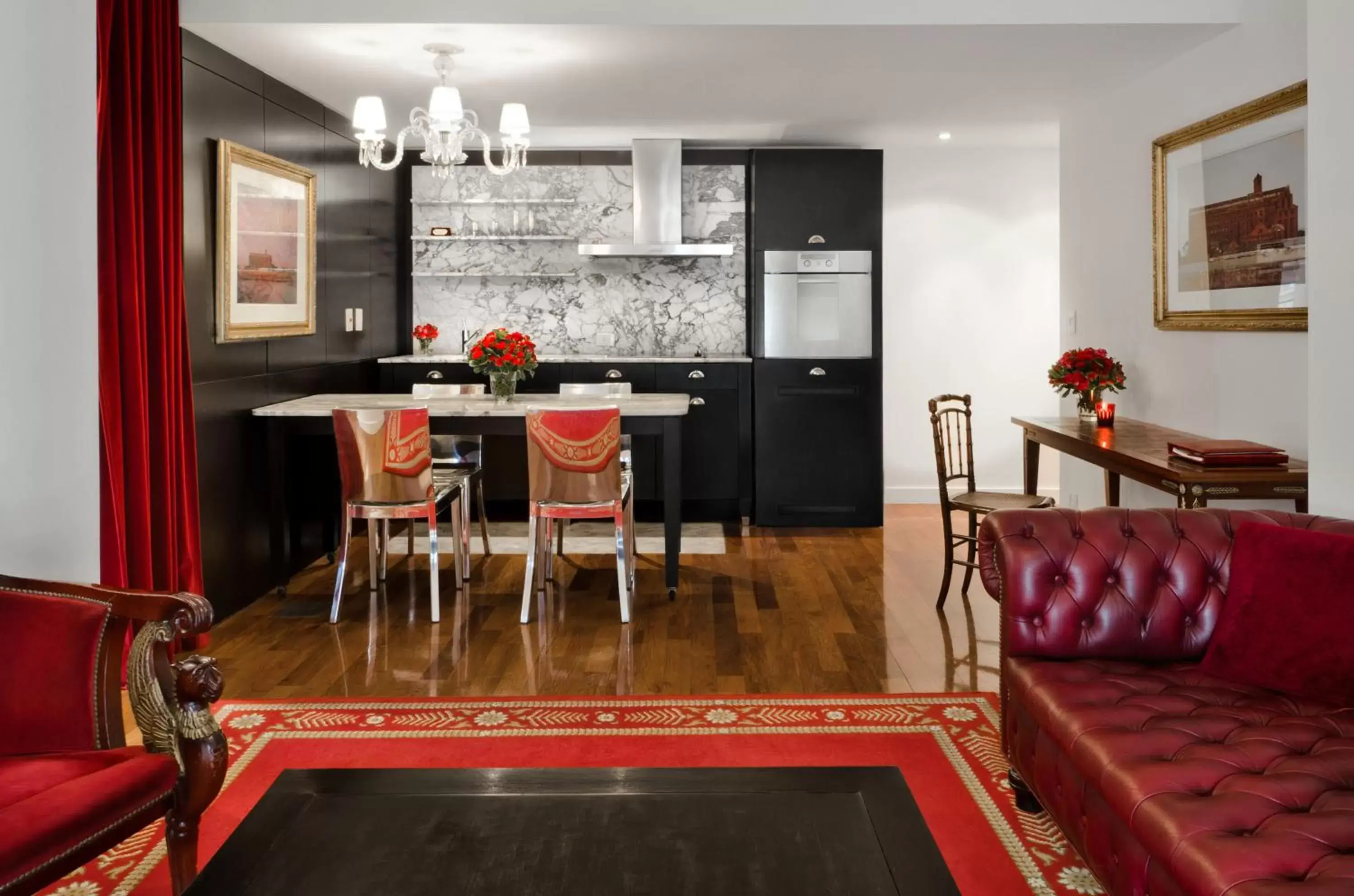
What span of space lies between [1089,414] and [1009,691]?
2728 millimetres

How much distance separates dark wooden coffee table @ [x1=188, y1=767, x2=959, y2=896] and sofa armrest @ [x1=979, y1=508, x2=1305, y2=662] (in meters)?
0.80

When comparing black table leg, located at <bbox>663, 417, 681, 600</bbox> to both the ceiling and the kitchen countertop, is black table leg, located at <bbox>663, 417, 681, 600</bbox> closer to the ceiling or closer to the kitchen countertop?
the ceiling

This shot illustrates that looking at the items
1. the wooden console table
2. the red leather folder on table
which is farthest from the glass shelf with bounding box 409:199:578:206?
the red leather folder on table

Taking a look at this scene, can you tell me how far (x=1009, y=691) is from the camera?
8.90 ft

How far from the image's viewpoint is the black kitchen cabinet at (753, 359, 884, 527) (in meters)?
6.87

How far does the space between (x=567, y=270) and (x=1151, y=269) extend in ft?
12.8

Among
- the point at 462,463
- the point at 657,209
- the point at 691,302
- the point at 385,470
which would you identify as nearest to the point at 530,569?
the point at 385,470

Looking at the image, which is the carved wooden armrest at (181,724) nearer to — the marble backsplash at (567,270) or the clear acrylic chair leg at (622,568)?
the clear acrylic chair leg at (622,568)

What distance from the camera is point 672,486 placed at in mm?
4840

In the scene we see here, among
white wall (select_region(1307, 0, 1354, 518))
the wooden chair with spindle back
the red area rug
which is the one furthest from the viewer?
the wooden chair with spindle back

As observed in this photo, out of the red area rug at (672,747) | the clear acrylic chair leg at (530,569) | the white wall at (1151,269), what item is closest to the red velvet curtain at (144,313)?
the red area rug at (672,747)

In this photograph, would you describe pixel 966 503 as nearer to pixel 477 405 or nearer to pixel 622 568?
pixel 622 568

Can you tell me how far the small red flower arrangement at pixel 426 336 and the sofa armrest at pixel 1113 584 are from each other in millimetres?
5046

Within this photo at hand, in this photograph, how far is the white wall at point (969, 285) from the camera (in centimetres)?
755
